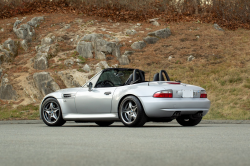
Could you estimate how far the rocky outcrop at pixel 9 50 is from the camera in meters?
24.5

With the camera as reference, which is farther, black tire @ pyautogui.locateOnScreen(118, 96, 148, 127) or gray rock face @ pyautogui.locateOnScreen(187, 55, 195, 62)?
gray rock face @ pyautogui.locateOnScreen(187, 55, 195, 62)

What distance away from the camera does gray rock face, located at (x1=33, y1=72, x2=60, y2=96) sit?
2052cm

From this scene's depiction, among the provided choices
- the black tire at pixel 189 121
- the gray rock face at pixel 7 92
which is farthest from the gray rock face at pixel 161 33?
the black tire at pixel 189 121

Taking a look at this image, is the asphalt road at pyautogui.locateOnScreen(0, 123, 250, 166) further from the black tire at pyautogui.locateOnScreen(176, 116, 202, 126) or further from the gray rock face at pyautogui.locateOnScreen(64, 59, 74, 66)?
the gray rock face at pyautogui.locateOnScreen(64, 59, 74, 66)

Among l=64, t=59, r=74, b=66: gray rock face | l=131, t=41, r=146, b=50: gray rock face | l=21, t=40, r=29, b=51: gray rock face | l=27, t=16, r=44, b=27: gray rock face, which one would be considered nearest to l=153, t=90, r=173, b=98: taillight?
l=64, t=59, r=74, b=66: gray rock face

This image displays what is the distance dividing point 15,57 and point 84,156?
2144 cm

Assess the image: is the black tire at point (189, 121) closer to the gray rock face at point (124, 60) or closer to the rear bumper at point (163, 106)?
the rear bumper at point (163, 106)

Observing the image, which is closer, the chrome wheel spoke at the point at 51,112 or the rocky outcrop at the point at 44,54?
the chrome wheel spoke at the point at 51,112

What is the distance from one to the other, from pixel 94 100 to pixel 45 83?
11.3 m

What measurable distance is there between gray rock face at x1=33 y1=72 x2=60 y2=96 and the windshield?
1048cm

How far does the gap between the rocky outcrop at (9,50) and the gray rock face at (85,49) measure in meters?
4.29

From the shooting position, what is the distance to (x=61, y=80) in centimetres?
2128

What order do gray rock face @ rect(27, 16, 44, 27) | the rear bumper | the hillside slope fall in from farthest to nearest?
gray rock face @ rect(27, 16, 44, 27) < the hillside slope < the rear bumper

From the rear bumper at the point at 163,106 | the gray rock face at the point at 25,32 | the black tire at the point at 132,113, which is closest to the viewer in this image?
the rear bumper at the point at 163,106
